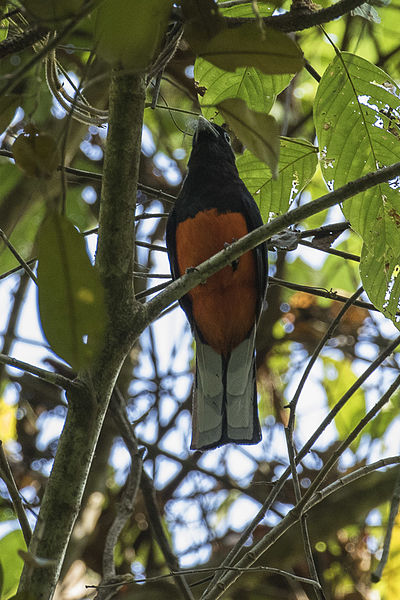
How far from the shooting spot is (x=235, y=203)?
342cm

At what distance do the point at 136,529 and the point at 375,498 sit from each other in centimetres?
150

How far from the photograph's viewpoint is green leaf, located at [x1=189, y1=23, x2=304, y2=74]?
121 cm

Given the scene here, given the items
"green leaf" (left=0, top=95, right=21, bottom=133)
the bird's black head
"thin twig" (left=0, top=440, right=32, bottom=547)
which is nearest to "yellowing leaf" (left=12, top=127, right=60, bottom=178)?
"green leaf" (left=0, top=95, right=21, bottom=133)

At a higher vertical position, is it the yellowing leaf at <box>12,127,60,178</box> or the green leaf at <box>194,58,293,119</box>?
the green leaf at <box>194,58,293,119</box>

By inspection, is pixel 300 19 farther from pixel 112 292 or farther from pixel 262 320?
pixel 262 320

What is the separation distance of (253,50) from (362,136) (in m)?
1.02

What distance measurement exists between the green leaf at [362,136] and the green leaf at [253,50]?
0.92m

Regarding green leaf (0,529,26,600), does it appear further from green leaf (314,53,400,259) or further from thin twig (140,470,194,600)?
green leaf (314,53,400,259)

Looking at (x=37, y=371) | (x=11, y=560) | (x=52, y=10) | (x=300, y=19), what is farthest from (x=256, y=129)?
(x=11, y=560)

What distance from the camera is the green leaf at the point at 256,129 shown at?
1.30m

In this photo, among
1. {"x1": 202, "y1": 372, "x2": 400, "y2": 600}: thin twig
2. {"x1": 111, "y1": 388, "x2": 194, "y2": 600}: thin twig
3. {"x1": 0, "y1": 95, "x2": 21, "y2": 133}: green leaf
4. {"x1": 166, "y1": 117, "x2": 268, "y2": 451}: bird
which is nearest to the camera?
{"x1": 0, "y1": 95, "x2": 21, "y2": 133}: green leaf

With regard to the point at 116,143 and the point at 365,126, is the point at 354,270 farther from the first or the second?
the point at 116,143

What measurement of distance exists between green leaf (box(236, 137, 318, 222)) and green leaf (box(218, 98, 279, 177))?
3.45 feet

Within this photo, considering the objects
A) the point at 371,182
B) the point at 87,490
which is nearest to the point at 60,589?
the point at 87,490
